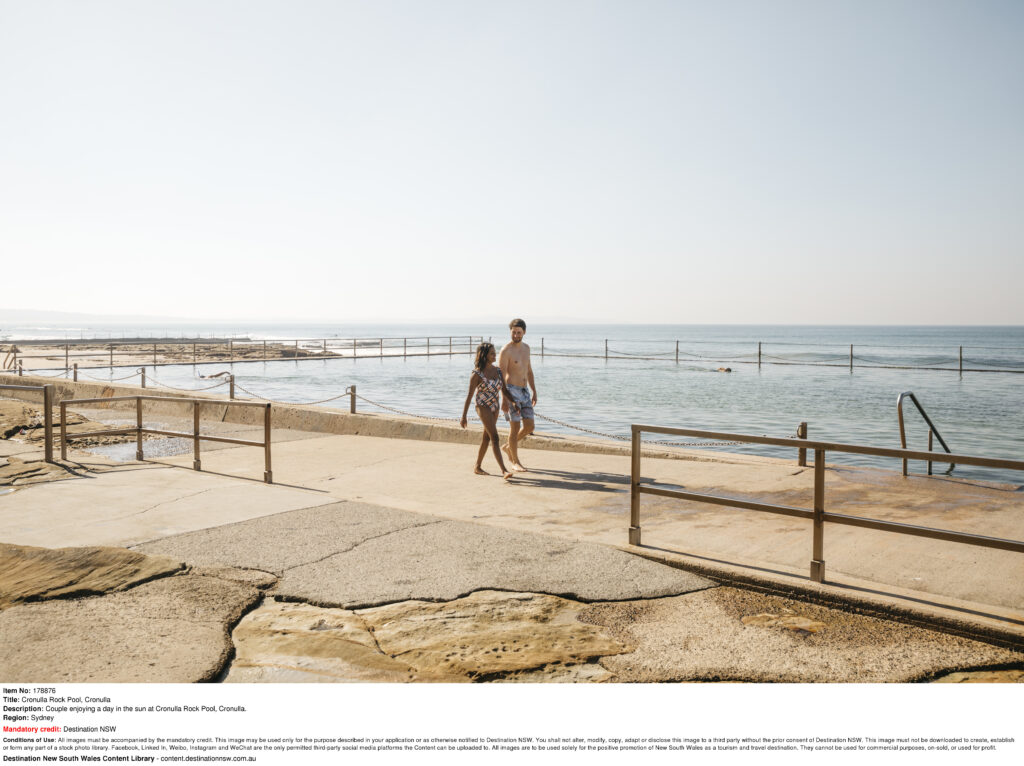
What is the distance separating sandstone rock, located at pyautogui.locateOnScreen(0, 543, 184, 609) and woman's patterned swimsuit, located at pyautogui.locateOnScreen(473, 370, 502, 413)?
13.1 ft

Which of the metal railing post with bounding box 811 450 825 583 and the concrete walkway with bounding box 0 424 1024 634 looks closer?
the metal railing post with bounding box 811 450 825 583

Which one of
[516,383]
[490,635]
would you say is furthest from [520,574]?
[516,383]

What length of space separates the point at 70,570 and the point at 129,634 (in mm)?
1216

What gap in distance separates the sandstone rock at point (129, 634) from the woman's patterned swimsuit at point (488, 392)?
4.13 metres

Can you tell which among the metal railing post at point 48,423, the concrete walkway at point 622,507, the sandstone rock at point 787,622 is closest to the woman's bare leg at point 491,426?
the concrete walkway at point 622,507

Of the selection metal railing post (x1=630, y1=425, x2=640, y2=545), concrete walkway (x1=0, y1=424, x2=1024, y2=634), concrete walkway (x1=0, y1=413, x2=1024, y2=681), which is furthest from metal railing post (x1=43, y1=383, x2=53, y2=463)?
metal railing post (x1=630, y1=425, x2=640, y2=545)

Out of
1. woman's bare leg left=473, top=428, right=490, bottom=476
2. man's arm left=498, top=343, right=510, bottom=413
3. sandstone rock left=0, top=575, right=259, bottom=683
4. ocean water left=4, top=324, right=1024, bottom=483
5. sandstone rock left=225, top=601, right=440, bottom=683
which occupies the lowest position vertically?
ocean water left=4, top=324, right=1024, bottom=483

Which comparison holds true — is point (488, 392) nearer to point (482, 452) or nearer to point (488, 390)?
point (488, 390)

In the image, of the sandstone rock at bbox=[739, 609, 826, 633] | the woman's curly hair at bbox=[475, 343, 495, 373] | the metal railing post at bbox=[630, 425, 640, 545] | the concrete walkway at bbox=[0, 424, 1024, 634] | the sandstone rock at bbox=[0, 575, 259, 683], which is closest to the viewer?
the sandstone rock at bbox=[0, 575, 259, 683]

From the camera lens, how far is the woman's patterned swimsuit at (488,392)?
336 inches

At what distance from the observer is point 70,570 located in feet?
15.9

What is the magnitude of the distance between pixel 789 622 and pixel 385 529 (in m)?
3.05

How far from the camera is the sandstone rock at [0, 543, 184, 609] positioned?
4.52 m

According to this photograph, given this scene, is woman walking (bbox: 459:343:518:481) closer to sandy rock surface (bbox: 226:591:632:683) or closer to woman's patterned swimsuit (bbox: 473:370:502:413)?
woman's patterned swimsuit (bbox: 473:370:502:413)
